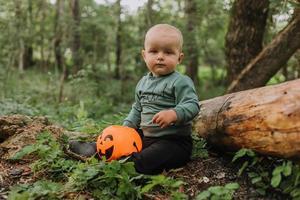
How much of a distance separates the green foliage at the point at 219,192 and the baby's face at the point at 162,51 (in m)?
1.35

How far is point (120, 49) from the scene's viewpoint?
17.2m

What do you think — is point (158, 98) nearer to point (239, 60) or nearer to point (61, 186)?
point (61, 186)

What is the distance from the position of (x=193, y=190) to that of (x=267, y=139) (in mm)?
715

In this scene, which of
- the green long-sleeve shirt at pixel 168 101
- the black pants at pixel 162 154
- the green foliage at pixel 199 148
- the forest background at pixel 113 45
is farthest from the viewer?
the forest background at pixel 113 45

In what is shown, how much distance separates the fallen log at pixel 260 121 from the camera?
3123 millimetres

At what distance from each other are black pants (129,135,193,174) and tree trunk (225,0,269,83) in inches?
151

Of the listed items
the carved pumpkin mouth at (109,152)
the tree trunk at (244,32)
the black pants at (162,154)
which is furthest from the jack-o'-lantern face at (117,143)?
the tree trunk at (244,32)

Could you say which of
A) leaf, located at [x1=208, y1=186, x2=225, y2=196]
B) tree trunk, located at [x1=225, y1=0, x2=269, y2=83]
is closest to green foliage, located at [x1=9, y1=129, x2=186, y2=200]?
leaf, located at [x1=208, y1=186, x2=225, y2=196]

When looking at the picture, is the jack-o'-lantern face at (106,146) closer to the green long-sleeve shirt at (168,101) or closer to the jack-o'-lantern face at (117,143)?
the jack-o'-lantern face at (117,143)

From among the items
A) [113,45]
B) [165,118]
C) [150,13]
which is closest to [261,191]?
[165,118]

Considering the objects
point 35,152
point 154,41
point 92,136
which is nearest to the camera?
point 154,41

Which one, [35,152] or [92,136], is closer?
[35,152]

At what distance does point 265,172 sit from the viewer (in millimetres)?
3443

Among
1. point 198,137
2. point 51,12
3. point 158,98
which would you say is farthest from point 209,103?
point 51,12
